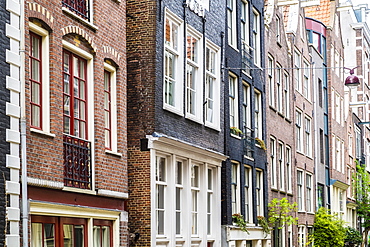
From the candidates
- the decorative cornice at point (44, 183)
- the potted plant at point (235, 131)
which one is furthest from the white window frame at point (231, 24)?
the decorative cornice at point (44, 183)

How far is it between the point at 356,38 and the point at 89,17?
165ft

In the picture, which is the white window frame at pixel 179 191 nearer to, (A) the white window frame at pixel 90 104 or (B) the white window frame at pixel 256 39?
(A) the white window frame at pixel 90 104

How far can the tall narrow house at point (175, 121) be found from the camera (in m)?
19.2

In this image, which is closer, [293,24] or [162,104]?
[162,104]

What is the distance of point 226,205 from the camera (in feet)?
82.2

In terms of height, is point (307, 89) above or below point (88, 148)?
above

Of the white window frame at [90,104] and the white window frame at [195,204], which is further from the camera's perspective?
the white window frame at [195,204]

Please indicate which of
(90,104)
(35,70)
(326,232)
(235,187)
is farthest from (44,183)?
(326,232)

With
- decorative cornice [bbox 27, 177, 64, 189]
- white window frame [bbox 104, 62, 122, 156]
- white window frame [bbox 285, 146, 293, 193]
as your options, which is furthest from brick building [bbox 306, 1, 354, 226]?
decorative cornice [bbox 27, 177, 64, 189]

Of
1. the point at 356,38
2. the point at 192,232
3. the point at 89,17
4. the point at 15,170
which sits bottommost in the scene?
the point at 192,232

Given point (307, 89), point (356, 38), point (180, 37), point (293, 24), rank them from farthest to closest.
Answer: point (356, 38) → point (307, 89) → point (293, 24) → point (180, 37)

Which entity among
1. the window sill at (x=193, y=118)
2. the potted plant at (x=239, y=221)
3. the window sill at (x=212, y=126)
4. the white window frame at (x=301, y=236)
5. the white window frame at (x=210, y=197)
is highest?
the window sill at (x=193, y=118)

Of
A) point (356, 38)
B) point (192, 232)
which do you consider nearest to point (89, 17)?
point (192, 232)

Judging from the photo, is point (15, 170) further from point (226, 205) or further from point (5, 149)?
point (226, 205)
